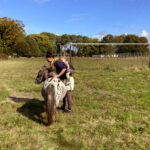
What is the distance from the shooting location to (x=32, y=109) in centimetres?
495

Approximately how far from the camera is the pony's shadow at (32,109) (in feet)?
14.1

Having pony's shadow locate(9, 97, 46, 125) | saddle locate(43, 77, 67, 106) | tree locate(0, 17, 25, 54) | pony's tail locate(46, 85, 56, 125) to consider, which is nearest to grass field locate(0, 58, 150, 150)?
pony's shadow locate(9, 97, 46, 125)

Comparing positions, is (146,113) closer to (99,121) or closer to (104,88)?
(99,121)

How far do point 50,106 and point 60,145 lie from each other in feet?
2.96

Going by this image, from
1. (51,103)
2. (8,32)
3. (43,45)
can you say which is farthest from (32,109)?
(43,45)

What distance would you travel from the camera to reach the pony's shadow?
430 cm

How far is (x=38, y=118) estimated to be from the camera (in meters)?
4.28

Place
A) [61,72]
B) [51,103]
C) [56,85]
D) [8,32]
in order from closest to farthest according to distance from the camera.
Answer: [51,103]
[56,85]
[61,72]
[8,32]

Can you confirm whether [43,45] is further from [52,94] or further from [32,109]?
[52,94]

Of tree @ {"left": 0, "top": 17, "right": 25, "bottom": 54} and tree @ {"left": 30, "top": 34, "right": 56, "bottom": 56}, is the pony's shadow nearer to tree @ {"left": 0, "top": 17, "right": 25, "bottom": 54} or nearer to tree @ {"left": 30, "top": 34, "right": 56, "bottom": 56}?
tree @ {"left": 0, "top": 17, "right": 25, "bottom": 54}

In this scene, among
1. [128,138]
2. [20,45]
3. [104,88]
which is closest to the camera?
[128,138]

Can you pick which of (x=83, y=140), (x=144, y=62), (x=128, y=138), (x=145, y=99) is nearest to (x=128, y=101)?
(x=145, y=99)

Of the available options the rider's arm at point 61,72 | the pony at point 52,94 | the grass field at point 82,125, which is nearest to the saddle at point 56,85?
the pony at point 52,94

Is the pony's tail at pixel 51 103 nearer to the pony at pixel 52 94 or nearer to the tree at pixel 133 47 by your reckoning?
the pony at pixel 52 94
